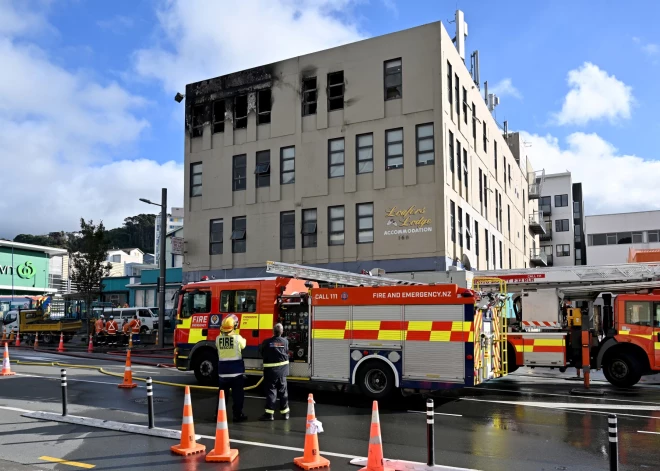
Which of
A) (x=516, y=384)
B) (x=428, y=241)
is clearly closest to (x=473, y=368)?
(x=516, y=384)

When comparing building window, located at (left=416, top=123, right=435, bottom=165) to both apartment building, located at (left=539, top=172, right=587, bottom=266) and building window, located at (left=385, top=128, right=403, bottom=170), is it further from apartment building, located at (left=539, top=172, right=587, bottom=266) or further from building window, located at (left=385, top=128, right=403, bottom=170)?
apartment building, located at (left=539, top=172, right=587, bottom=266)

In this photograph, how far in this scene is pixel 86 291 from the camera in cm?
3547

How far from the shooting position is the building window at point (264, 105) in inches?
1174

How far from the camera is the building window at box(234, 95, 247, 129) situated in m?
30.7

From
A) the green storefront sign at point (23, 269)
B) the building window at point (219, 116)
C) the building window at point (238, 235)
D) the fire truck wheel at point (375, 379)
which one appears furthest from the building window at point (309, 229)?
the green storefront sign at point (23, 269)

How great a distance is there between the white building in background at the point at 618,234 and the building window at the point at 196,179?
48.5 meters

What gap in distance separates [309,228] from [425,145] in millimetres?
6627

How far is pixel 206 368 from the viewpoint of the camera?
47.0 ft

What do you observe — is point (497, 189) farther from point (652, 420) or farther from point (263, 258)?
point (652, 420)

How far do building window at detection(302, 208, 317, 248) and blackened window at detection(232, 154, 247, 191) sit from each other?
14.3ft

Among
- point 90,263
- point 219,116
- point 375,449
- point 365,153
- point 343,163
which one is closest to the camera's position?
point 375,449

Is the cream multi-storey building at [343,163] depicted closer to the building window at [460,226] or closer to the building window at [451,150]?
the building window at [460,226]

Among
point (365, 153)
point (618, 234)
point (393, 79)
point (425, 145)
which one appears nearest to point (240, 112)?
point (365, 153)

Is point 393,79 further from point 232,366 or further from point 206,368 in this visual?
point 232,366
